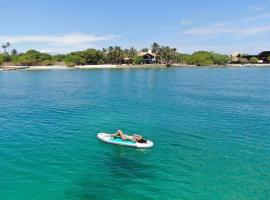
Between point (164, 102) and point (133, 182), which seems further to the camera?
point (164, 102)

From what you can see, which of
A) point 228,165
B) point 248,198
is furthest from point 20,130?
point 248,198

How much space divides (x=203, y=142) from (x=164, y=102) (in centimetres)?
3349

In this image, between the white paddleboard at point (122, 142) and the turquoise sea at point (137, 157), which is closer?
the turquoise sea at point (137, 157)

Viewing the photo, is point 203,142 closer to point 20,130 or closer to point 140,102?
point 20,130

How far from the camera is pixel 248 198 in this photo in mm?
23297

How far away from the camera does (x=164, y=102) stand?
70125mm

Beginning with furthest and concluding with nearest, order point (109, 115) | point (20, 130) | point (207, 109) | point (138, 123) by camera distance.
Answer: point (207, 109), point (109, 115), point (138, 123), point (20, 130)

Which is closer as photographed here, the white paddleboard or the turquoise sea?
the turquoise sea

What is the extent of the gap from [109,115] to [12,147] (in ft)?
69.7

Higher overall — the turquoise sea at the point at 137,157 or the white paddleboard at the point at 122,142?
the white paddleboard at the point at 122,142

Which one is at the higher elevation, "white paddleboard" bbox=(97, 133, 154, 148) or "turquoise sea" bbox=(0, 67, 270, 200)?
"white paddleboard" bbox=(97, 133, 154, 148)

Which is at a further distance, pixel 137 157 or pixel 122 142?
pixel 122 142

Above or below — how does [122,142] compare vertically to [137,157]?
above

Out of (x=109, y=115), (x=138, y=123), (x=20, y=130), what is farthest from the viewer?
(x=109, y=115)
